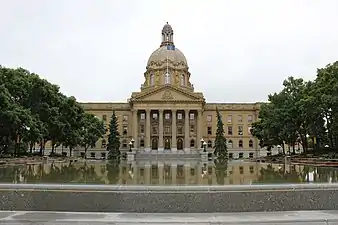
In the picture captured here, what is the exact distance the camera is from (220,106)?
365 feet

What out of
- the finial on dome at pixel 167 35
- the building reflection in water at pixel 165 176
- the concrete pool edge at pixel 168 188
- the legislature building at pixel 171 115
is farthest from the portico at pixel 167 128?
the concrete pool edge at pixel 168 188

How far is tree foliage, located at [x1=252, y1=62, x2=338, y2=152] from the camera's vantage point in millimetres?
39906

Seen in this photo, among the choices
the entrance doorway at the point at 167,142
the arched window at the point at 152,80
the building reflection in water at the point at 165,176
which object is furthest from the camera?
the arched window at the point at 152,80

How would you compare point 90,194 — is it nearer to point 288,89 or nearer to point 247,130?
point 288,89

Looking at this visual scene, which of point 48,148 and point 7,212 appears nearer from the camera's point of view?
point 7,212

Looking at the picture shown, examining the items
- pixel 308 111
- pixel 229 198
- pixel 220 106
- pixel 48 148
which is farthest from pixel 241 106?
pixel 229 198

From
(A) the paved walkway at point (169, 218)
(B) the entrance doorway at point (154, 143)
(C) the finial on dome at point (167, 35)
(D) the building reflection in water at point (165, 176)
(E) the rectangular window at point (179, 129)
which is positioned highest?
(C) the finial on dome at point (167, 35)

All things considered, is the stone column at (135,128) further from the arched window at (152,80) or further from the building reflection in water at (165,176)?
the building reflection in water at (165,176)

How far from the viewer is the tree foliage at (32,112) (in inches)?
1561

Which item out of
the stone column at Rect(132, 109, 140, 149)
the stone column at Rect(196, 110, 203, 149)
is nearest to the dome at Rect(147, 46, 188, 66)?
the stone column at Rect(196, 110, 203, 149)

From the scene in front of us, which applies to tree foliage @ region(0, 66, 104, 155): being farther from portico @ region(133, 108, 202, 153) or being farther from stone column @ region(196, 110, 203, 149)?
stone column @ region(196, 110, 203, 149)

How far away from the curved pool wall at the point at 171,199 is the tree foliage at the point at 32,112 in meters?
29.7

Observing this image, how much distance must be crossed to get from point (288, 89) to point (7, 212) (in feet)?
164

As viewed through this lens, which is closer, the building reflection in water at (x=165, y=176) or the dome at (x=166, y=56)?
the building reflection in water at (x=165, y=176)
